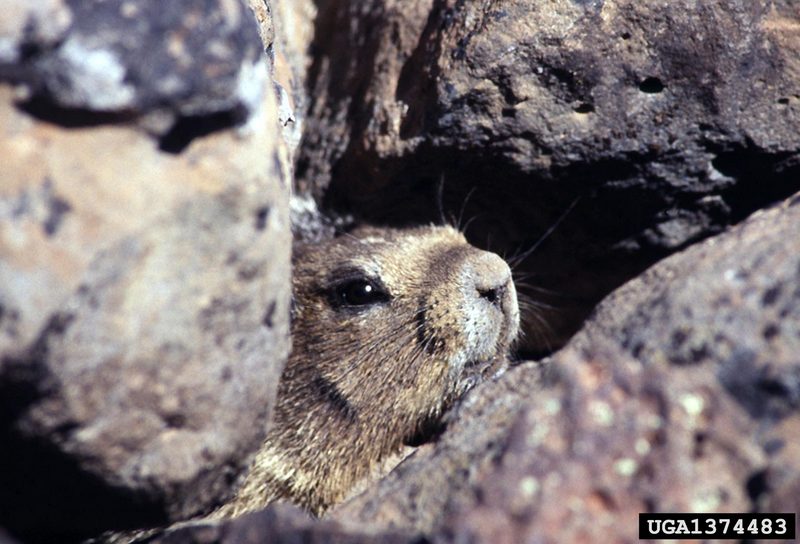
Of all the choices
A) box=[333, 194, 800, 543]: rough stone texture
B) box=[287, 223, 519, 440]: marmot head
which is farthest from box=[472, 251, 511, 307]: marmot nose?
box=[333, 194, 800, 543]: rough stone texture

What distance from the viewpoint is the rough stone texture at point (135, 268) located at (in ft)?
6.04

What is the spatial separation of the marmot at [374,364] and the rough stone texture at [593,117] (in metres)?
0.44

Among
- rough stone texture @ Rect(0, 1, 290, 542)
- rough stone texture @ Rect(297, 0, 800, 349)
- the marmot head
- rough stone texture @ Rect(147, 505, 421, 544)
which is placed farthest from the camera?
the marmot head

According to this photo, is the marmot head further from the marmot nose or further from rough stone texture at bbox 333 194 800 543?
rough stone texture at bbox 333 194 800 543

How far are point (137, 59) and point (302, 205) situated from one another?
2.32 m

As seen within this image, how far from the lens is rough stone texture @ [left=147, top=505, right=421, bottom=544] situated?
2.03 metres

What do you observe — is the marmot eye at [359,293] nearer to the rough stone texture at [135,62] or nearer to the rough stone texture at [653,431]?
the rough stone texture at [653,431]

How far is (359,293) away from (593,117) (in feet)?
3.98

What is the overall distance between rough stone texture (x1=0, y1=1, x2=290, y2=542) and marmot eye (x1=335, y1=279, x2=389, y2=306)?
1.30m

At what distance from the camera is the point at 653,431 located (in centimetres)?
192

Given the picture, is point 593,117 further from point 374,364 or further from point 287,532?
point 287,532

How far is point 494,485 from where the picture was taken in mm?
1931

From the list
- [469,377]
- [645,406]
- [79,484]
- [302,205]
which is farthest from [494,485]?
[302,205]

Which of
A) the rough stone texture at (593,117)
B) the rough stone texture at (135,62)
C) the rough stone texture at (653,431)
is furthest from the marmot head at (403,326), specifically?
the rough stone texture at (135,62)
